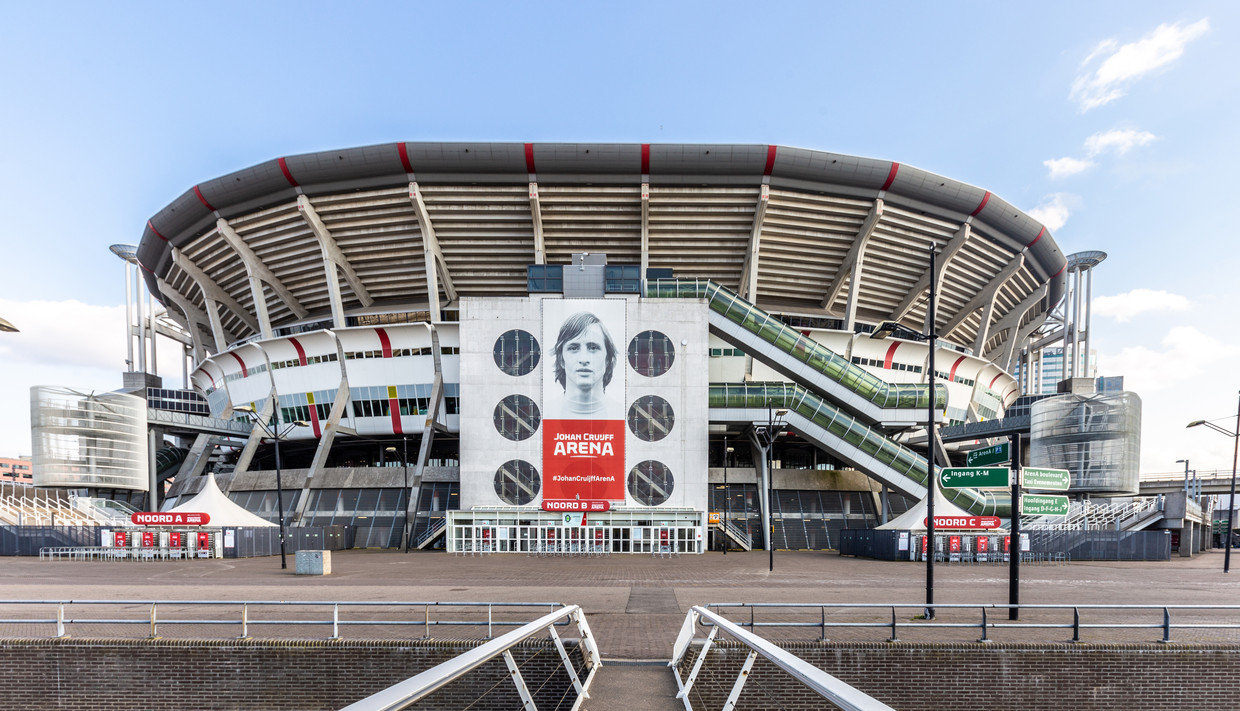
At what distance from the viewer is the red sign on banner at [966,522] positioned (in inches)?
1291

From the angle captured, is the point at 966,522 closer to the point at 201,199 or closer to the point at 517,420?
the point at 517,420

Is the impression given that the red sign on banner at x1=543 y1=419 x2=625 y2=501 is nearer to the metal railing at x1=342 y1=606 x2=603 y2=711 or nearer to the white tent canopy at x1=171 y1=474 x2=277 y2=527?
the white tent canopy at x1=171 y1=474 x2=277 y2=527

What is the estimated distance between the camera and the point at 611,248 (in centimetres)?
4931

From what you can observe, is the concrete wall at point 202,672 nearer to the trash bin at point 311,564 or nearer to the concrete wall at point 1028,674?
the concrete wall at point 1028,674

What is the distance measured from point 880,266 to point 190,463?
59.2 metres

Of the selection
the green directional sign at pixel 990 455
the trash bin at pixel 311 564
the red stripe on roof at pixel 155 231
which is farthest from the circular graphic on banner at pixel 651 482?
the red stripe on roof at pixel 155 231

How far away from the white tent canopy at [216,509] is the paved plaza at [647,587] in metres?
2.63

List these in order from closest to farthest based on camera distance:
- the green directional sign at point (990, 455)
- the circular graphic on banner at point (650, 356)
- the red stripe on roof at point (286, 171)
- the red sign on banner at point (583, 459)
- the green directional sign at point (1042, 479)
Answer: the green directional sign at point (990, 455) → the green directional sign at point (1042, 479) → the red sign on banner at point (583, 459) → the circular graphic on banner at point (650, 356) → the red stripe on roof at point (286, 171)

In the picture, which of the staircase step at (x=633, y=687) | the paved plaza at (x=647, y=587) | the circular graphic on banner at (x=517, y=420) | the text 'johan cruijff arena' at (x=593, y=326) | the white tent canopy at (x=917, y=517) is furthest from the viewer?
the circular graphic on banner at (x=517, y=420)

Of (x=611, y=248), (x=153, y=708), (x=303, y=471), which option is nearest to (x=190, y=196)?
(x=303, y=471)

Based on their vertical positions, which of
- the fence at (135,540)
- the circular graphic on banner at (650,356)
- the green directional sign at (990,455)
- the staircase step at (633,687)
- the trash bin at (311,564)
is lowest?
the fence at (135,540)

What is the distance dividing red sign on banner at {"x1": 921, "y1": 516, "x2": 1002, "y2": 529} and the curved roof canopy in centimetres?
1921

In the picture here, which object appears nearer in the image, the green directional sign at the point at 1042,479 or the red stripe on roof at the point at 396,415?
the green directional sign at the point at 1042,479

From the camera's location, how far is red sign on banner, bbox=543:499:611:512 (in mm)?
39812
